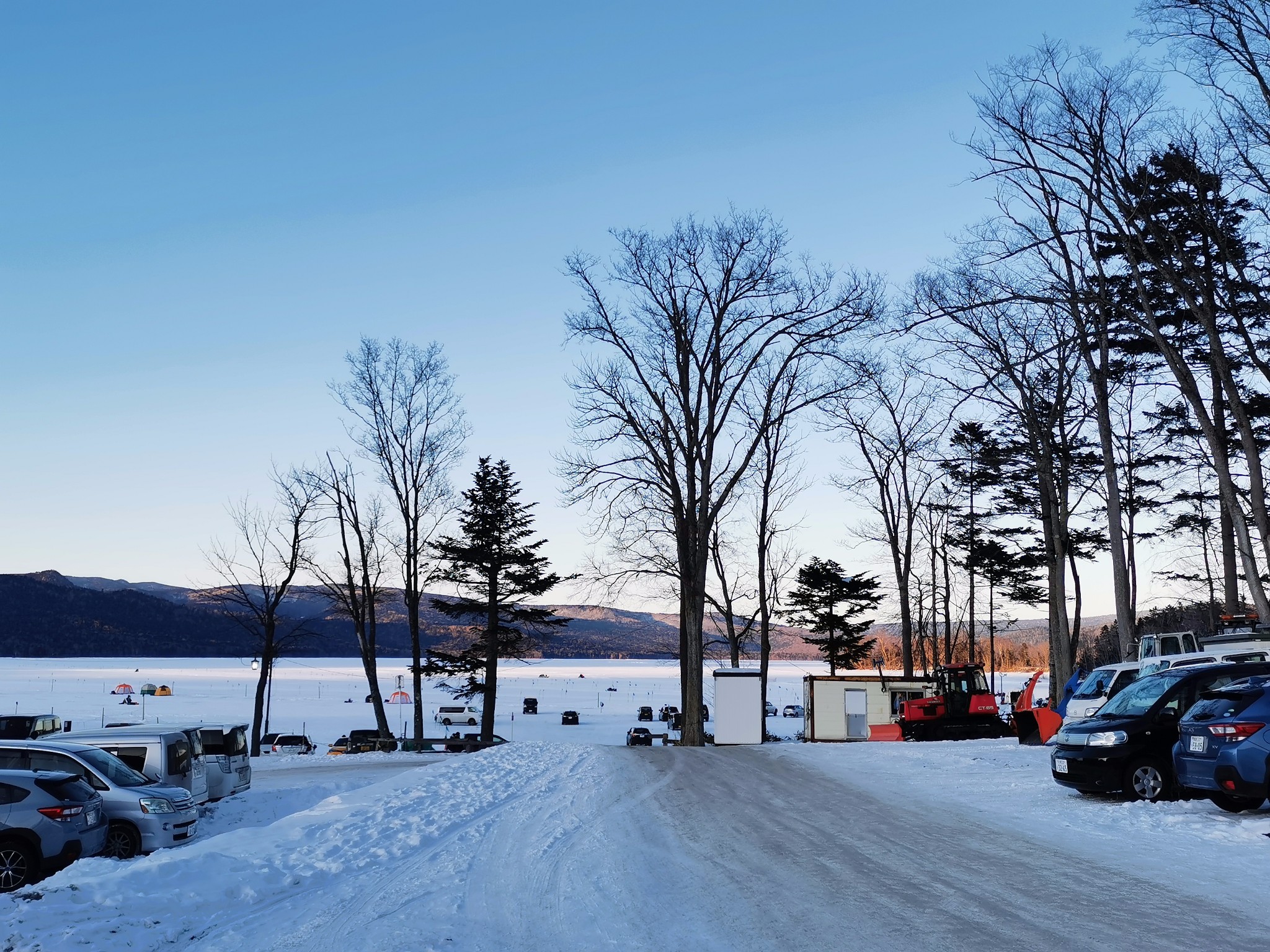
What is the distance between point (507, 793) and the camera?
15.4 metres

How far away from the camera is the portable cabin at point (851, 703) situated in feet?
125

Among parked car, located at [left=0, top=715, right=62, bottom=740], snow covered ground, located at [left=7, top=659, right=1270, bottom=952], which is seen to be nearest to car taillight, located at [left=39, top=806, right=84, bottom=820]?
snow covered ground, located at [left=7, top=659, right=1270, bottom=952]

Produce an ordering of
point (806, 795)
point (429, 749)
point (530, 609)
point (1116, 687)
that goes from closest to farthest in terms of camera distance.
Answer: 1. point (806, 795)
2. point (1116, 687)
3. point (429, 749)
4. point (530, 609)

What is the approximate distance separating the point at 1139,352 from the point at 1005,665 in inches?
Answer: 6420

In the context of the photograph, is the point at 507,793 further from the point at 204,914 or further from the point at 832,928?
the point at 832,928

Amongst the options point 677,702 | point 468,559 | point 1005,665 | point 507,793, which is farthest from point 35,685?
point 1005,665

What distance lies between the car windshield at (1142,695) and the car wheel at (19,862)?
13.9 meters

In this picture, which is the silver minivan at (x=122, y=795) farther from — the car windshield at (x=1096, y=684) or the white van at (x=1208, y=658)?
the car windshield at (x=1096, y=684)

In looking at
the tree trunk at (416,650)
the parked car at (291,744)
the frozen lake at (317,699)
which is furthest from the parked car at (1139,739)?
the parked car at (291,744)

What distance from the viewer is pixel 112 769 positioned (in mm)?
14289

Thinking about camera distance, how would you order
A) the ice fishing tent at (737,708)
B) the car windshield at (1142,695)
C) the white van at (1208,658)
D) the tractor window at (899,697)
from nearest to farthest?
1. the car windshield at (1142,695)
2. the white van at (1208,658)
3. the ice fishing tent at (737,708)
4. the tractor window at (899,697)

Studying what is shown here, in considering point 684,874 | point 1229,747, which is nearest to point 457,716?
point 1229,747

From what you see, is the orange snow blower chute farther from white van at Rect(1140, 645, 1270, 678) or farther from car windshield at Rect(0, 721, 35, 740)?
car windshield at Rect(0, 721, 35, 740)

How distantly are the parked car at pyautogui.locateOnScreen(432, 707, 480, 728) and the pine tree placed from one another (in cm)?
1881
